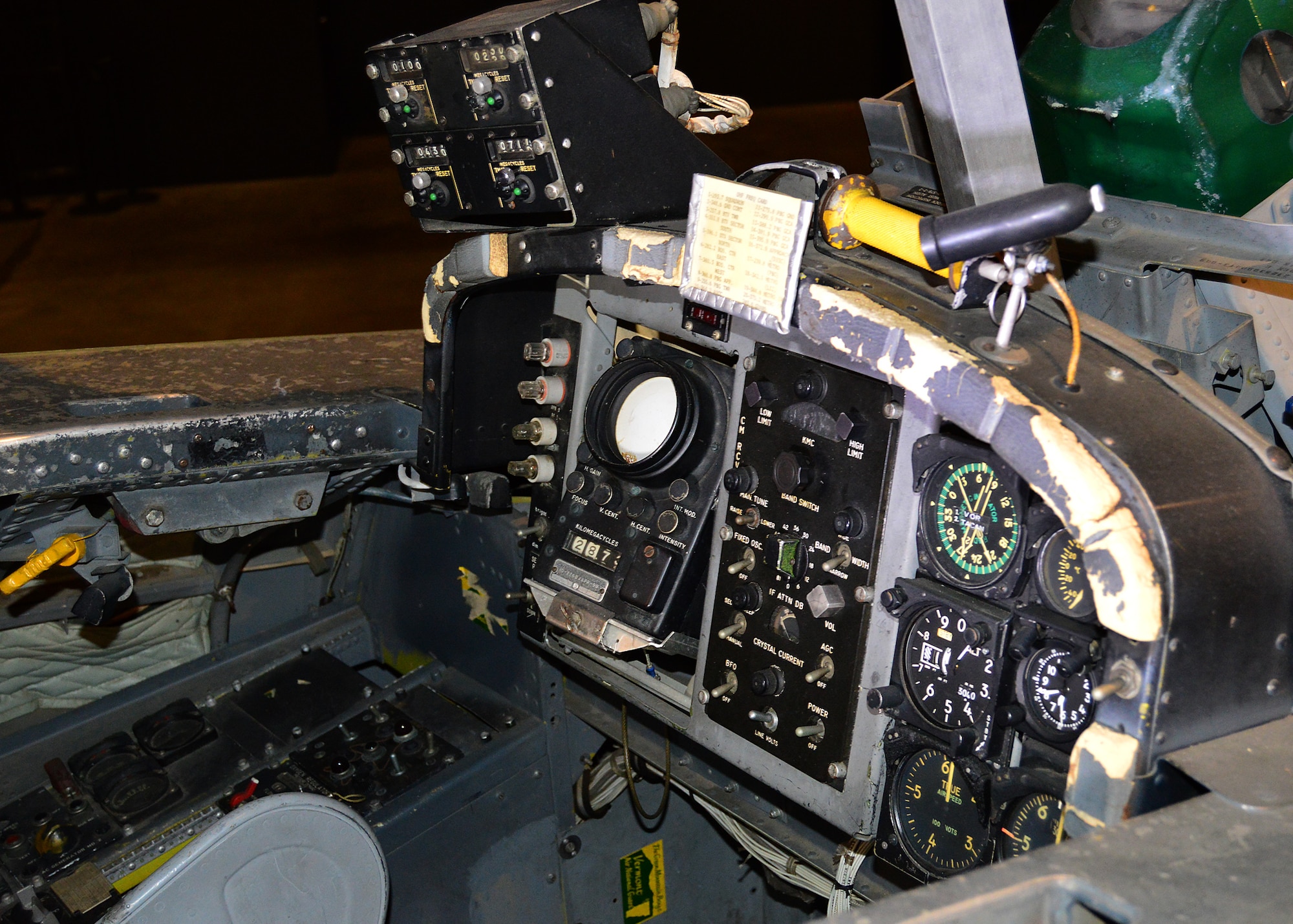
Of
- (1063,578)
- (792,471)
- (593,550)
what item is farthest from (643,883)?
(1063,578)

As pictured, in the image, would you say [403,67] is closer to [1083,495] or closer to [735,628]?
[735,628]

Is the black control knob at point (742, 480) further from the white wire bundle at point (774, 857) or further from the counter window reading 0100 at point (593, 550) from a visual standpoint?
the white wire bundle at point (774, 857)

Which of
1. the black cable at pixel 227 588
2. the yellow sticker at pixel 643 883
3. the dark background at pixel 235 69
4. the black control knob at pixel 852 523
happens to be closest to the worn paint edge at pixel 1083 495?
the black control knob at pixel 852 523

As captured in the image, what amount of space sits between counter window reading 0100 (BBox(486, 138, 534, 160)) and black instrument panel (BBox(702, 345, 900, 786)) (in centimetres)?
45

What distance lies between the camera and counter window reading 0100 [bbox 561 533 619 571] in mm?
1914

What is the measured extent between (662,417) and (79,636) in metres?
1.44

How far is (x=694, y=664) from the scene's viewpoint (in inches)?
74.9

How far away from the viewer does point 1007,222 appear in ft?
3.52

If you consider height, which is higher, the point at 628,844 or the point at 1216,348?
the point at 1216,348

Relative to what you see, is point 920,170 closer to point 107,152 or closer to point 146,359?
point 146,359

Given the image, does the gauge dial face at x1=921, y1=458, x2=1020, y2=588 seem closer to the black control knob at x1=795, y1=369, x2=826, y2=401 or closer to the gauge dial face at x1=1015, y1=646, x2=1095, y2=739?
the gauge dial face at x1=1015, y1=646, x2=1095, y2=739

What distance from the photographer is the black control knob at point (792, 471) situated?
1.58m

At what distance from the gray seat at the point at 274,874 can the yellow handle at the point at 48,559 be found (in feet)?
1.86

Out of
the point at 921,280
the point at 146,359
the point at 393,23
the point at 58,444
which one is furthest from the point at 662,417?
the point at 393,23
